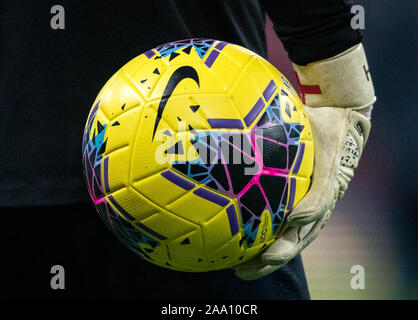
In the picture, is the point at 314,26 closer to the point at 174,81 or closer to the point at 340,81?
the point at 340,81

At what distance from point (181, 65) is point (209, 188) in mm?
240

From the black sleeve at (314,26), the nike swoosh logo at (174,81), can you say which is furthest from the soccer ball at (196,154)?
the black sleeve at (314,26)

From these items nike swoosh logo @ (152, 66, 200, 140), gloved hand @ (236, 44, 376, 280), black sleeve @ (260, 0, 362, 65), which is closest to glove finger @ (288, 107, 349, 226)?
gloved hand @ (236, 44, 376, 280)

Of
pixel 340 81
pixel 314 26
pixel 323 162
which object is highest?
pixel 314 26

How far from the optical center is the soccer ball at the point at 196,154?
3.14 feet

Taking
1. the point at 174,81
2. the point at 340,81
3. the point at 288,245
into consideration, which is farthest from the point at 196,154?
the point at 340,81

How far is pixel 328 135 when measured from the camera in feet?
3.84

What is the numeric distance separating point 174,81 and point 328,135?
0.38m

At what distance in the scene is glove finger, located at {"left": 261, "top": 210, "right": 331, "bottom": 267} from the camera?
110 centimetres

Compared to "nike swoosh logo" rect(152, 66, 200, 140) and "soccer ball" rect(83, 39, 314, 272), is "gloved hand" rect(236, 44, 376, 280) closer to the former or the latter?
"soccer ball" rect(83, 39, 314, 272)

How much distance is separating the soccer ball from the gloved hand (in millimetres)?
61

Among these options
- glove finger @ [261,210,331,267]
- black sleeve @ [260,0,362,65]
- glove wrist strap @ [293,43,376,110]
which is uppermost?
black sleeve @ [260,0,362,65]
